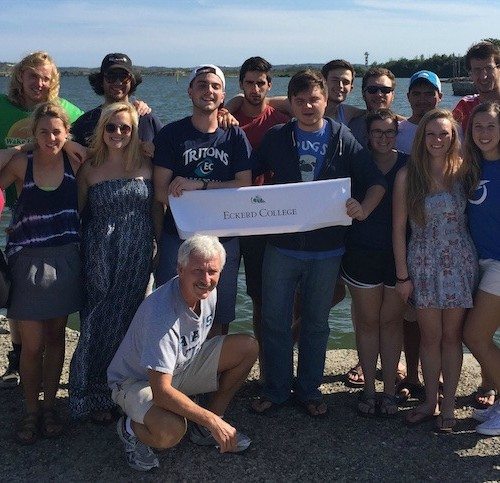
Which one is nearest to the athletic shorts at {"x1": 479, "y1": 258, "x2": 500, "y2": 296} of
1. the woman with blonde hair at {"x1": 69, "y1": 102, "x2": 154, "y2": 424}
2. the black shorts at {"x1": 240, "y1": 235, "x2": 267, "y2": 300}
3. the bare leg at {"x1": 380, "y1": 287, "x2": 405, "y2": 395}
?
the bare leg at {"x1": 380, "y1": 287, "x2": 405, "y2": 395}

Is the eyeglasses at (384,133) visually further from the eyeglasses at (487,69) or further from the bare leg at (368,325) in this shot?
the eyeglasses at (487,69)

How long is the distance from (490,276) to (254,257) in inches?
73.0

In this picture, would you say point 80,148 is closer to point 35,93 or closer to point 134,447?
point 35,93

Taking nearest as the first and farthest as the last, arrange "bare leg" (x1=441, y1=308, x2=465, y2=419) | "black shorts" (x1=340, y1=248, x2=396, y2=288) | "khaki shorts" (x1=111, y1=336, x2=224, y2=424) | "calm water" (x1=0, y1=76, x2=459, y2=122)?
"khaki shorts" (x1=111, y1=336, x2=224, y2=424)
"bare leg" (x1=441, y1=308, x2=465, y2=419)
"black shorts" (x1=340, y1=248, x2=396, y2=288)
"calm water" (x1=0, y1=76, x2=459, y2=122)

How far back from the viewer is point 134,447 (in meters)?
4.46

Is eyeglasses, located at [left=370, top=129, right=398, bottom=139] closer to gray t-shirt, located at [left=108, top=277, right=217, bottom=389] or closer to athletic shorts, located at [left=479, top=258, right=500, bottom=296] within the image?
athletic shorts, located at [left=479, top=258, right=500, bottom=296]

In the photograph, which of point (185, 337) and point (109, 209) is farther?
point (109, 209)

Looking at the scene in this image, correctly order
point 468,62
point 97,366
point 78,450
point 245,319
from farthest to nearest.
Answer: point 245,319
point 468,62
point 97,366
point 78,450

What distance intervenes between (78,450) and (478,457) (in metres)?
2.86

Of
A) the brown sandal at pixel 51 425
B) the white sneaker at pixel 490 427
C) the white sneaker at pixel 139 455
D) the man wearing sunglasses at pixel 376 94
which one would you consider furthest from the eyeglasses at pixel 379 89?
the brown sandal at pixel 51 425

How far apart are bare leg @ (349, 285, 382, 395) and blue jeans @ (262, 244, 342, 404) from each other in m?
0.23

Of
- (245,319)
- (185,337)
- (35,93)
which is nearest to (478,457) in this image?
(185,337)

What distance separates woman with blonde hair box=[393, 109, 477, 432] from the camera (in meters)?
4.78

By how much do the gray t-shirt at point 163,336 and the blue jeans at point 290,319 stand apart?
66cm
